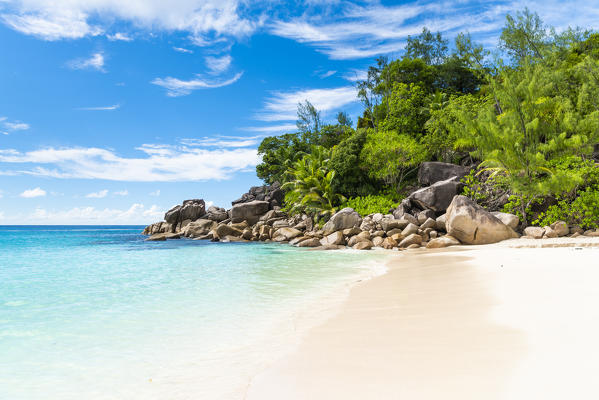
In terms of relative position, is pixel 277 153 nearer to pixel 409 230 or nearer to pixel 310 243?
pixel 310 243

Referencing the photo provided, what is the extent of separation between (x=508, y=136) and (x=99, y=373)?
53.4ft

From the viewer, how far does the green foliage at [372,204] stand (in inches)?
859

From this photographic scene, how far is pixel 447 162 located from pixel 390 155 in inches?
185

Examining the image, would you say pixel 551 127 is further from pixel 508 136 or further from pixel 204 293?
pixel 204 293

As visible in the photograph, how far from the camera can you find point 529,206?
14.8 metres

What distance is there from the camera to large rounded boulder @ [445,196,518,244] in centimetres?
1312

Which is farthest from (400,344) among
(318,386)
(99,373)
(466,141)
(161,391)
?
(466,141)

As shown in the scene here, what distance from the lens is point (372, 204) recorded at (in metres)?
23.0

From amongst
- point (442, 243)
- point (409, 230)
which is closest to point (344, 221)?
point (409, 230)

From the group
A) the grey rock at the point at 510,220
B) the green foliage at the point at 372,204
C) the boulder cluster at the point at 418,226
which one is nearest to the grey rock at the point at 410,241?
the boulder cluster at the point at 418,226

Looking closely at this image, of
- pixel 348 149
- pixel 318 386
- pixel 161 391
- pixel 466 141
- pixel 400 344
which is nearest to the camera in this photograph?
pixel 318 386

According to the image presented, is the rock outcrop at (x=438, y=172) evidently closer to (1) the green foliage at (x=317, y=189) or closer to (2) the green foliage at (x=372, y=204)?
(2) the green foliage at (x=372, y=204)

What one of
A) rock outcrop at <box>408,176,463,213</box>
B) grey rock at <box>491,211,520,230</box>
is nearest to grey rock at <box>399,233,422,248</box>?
grey rock at <box>491,211,520,230</box>

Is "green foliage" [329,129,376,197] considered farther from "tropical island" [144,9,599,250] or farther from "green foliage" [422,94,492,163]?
"green foliage" [422,94,492,163]
